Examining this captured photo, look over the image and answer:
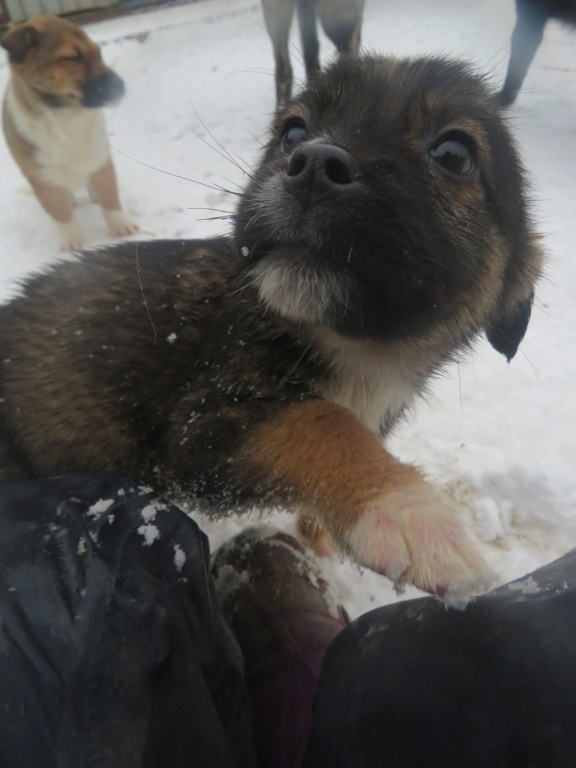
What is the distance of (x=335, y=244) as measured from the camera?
54.1 inches

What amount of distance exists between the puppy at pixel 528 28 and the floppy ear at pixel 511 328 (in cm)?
334

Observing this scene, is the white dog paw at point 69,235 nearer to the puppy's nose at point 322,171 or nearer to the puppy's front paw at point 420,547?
the puppy's nose at point 322,171

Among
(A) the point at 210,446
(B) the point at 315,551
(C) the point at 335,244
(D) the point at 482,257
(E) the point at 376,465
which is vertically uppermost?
(C) the point at 335,244

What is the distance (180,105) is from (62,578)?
226 inches

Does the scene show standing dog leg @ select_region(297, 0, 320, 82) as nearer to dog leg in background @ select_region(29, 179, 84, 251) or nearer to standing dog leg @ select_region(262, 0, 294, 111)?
standing dog leg @ select_region(262, 0, 294, 111)

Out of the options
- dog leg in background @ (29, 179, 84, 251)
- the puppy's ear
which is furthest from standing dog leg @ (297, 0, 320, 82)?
dog leg in background @ (29, 179, 84, 251)

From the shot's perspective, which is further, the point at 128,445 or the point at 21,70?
the point at 21,70

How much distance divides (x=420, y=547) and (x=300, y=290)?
750 millimetres

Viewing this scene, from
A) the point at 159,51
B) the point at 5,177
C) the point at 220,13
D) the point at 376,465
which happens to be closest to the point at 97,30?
the point at 159,51

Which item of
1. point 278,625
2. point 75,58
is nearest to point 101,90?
point 75,58

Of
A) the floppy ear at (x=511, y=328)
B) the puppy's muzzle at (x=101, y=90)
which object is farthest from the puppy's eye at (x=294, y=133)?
the puppy's muzzle at (x=101, y=90)

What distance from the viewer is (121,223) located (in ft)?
15.2

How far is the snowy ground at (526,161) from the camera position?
2.72 meters

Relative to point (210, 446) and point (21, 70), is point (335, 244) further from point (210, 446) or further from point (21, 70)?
point (21, 70)
